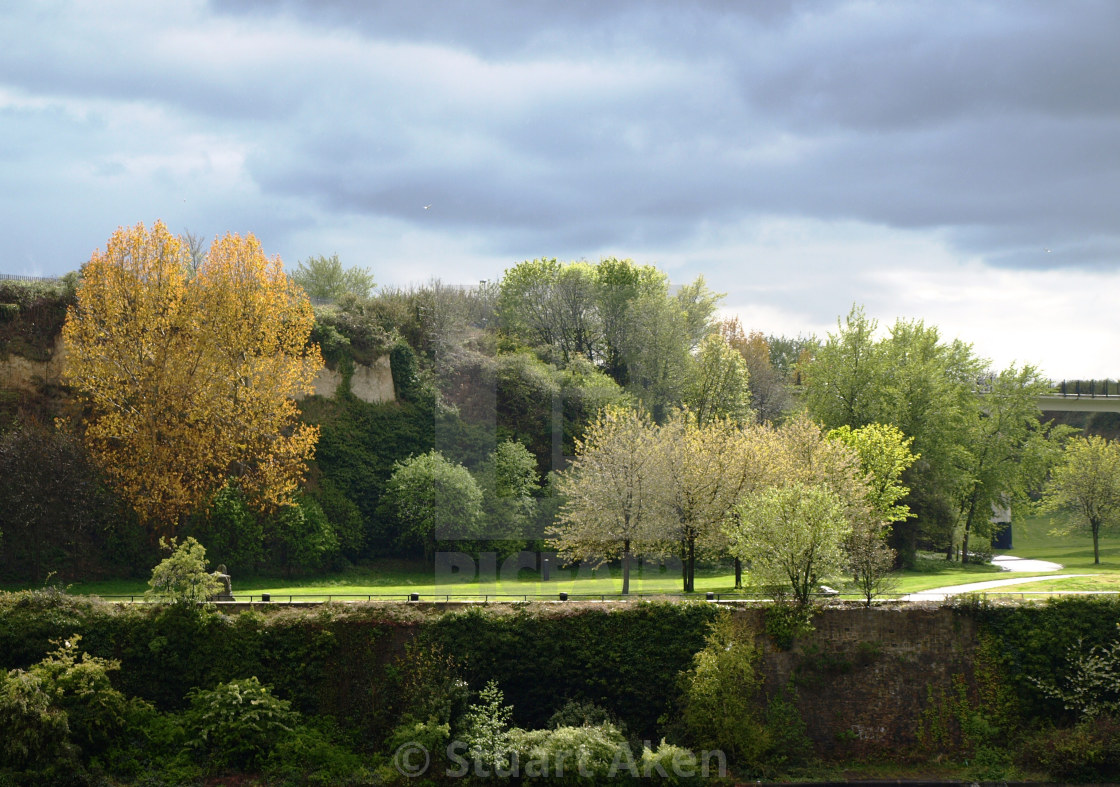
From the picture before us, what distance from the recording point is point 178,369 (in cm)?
Answer: 3997

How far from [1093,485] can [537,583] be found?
3567 centimetres

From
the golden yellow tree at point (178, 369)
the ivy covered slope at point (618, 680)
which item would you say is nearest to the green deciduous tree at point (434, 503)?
the golden yellow tree at point (178, 369)

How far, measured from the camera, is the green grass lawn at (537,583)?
120 ft

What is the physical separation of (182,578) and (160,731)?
4825 millimetres

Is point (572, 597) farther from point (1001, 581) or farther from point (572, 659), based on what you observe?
point (1001, 581)

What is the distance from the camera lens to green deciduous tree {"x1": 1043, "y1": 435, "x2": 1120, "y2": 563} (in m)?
55.1

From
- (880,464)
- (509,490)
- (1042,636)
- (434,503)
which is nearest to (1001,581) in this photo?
(880,464)

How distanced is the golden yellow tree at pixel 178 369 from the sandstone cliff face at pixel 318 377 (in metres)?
2.32

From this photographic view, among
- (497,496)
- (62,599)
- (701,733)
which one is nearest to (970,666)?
(701,733)

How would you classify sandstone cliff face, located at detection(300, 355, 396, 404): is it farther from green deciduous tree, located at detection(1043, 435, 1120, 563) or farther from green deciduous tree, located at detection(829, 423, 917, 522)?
green deciduous tree, located at detection(1043, 435, 1120, 563)

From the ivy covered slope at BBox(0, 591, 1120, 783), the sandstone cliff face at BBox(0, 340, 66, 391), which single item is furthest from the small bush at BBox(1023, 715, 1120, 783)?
the sandstone cliff face at BBox(0, 340, 66, 391)

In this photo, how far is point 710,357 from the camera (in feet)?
191

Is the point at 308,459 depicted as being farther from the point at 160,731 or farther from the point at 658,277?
the point at 658,277

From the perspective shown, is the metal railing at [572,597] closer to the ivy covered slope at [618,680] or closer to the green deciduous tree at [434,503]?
the ivy covered slope at [618,680]
